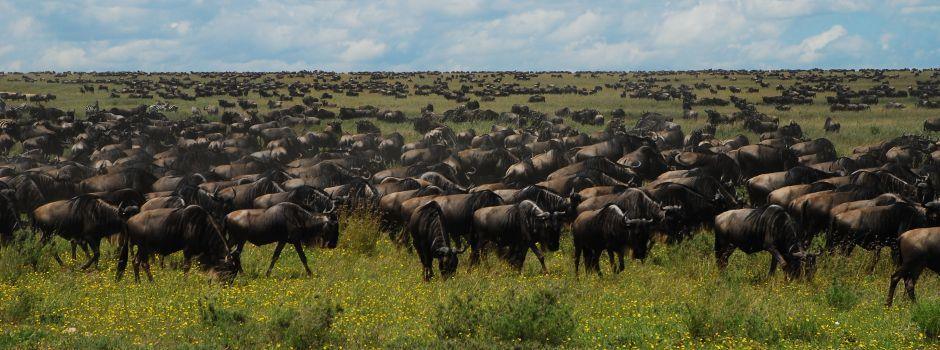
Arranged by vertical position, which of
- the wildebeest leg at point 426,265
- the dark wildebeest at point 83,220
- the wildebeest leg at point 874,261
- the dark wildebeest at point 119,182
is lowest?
the wildebeest leg at point 874,261

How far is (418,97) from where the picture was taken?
219ft

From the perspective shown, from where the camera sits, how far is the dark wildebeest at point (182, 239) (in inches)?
526

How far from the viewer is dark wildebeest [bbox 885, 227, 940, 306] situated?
39.9 ft

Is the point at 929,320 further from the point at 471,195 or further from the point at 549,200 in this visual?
the point at 549,200

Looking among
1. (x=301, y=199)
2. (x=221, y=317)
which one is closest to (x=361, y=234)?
(x=301, y=199)

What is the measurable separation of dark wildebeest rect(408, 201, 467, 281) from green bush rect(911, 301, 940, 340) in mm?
6940

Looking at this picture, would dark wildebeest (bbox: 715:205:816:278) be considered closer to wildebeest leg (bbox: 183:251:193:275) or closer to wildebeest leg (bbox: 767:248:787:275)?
wildebeest leg (bbox: 767:248:787:275)

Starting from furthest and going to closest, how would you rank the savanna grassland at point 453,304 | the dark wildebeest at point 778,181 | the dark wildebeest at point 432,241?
the dark wildebeest at point 778,181, the dark wildebeest at point 432,241, the savanna grassland at point 453,304

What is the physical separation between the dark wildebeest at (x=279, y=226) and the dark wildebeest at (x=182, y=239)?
37.3 inches

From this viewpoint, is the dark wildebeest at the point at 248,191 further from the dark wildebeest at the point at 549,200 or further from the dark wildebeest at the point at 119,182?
the dark wildebeest at the point at 549,200

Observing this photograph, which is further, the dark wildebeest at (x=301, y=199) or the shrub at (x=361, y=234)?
the dark wildebeest at (x=301, y=199)

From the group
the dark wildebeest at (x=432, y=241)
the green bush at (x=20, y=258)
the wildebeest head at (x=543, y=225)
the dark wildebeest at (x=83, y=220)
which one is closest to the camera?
the green bush at (x=20, y=258)

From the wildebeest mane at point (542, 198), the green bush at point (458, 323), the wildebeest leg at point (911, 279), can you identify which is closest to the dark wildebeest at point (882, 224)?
the wildebeest leg at point (911, 279)

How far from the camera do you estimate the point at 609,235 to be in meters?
14.6
